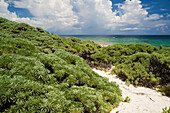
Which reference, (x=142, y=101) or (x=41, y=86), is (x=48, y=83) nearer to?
(x=41, y=86)

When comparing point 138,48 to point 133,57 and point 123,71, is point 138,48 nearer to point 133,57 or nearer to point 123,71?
point 133,57

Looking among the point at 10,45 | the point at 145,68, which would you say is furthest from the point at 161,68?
the point at 10,45

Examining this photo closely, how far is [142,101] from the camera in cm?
610

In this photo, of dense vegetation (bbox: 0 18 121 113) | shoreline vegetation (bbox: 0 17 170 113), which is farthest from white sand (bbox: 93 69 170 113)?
dense vegetation (bbox: 0 18 121 113)

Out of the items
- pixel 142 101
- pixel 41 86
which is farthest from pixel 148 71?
pixel 41 86

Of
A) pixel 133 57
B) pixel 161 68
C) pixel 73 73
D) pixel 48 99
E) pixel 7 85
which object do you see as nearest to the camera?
pixel 7 85

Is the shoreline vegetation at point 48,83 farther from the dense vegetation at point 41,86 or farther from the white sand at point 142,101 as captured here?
the white sand at point 142,101

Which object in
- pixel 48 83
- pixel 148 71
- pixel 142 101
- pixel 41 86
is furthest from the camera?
pixel 148 71

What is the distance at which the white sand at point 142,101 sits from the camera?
16.7 feet

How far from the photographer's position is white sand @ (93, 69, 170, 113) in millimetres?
5102

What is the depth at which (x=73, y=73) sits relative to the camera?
495cm

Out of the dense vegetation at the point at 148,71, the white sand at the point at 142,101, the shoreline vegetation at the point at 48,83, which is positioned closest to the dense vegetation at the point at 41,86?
the shoreline vegetation at the point at 48,83

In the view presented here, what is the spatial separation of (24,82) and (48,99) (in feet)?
3.47

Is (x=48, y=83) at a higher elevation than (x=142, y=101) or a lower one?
higher
